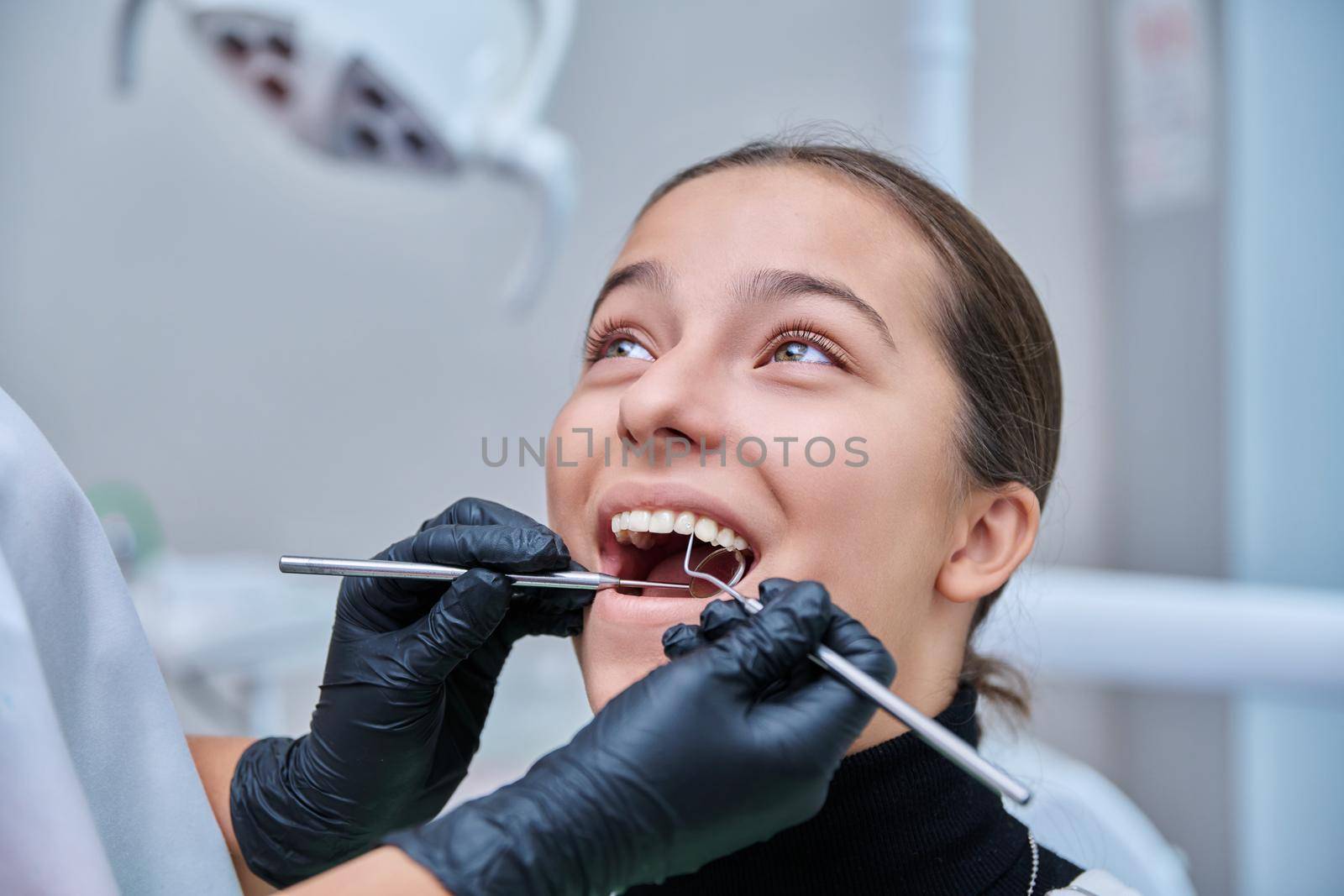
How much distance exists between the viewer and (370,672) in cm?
94

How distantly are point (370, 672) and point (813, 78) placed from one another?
81.7 inches

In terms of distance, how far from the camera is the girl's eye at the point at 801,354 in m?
0.92

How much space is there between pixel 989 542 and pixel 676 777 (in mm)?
473

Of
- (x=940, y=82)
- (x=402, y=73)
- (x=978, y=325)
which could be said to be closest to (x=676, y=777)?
(x=978, y=325)

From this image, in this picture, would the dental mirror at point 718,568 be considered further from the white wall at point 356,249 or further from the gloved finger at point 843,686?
the white wall at point 356,249

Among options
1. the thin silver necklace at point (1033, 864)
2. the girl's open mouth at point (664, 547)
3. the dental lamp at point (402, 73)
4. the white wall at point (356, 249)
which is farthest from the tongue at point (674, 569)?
A: the white wall at point (356, 249)

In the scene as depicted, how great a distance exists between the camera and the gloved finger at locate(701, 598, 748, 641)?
2.53ft

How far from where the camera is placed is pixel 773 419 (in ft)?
2.86

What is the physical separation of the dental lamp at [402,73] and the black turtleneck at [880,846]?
972 millimetres

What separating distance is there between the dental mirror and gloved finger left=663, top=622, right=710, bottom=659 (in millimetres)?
110

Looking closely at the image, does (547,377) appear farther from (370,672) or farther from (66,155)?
(370,672)

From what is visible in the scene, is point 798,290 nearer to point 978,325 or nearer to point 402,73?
point 978,325

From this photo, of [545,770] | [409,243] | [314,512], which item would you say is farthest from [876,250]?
[314,512]

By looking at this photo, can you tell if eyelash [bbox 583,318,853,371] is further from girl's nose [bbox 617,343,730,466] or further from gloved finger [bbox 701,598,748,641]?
gloved finger [bbox 701,598,748,641]
